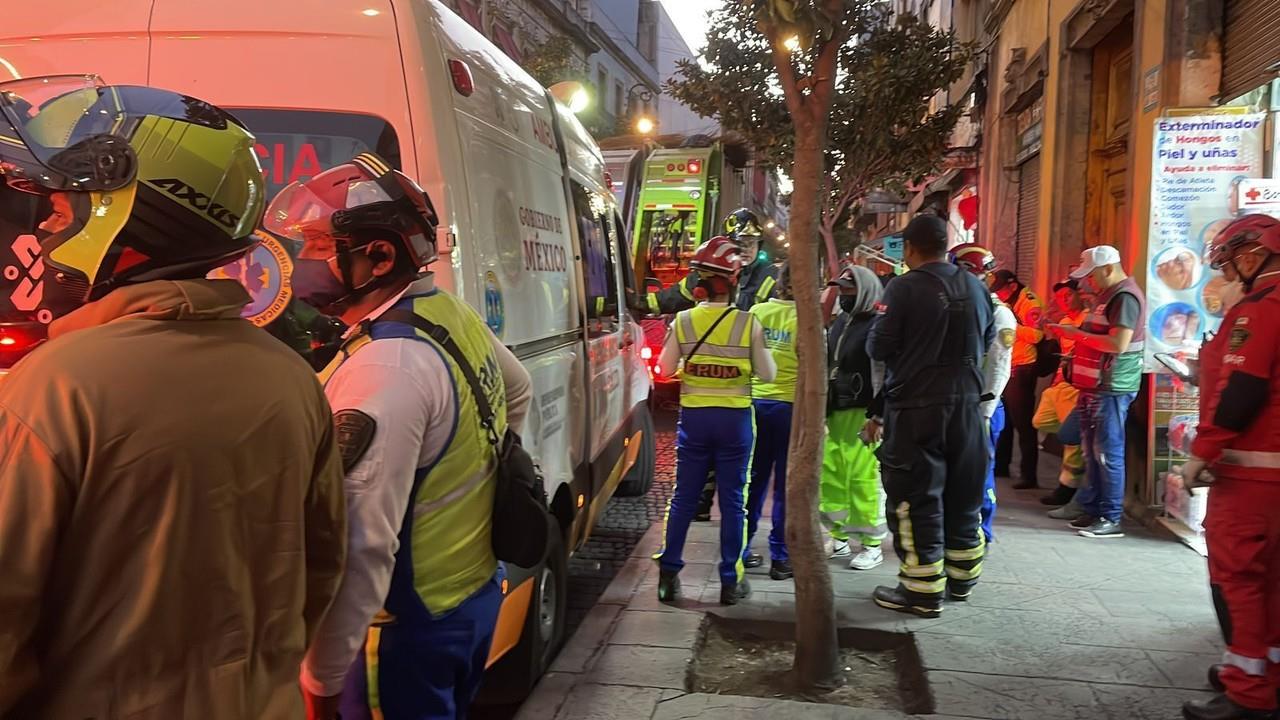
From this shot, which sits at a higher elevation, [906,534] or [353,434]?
[353,434]

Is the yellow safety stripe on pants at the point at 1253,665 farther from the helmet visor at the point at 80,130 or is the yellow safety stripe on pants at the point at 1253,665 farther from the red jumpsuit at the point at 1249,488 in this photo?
the helmet visor at the point at 80,130

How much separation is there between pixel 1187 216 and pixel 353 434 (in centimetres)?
598

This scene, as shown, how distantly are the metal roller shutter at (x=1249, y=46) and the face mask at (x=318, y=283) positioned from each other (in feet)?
19.7

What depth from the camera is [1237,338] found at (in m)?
3.21

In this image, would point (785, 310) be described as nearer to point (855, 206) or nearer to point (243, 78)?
point (243, 78)

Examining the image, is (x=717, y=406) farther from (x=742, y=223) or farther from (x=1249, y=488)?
(x=742, y=223)

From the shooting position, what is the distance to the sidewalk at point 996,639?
11.0 feet

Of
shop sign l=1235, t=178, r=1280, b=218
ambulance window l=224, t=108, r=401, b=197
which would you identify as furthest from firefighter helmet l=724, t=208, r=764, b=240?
ambulance window l=224, t=108, r=401, b=197

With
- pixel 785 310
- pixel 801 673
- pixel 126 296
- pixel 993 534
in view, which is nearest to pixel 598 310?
pixel 785 310

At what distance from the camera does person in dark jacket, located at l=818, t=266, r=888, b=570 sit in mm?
5176

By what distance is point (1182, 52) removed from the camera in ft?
21.0

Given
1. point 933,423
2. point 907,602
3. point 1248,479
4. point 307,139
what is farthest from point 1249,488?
point 307,139

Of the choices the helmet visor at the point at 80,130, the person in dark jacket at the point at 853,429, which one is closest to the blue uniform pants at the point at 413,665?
the helmet visor at the point at 80,130

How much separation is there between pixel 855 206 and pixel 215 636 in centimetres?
1951
